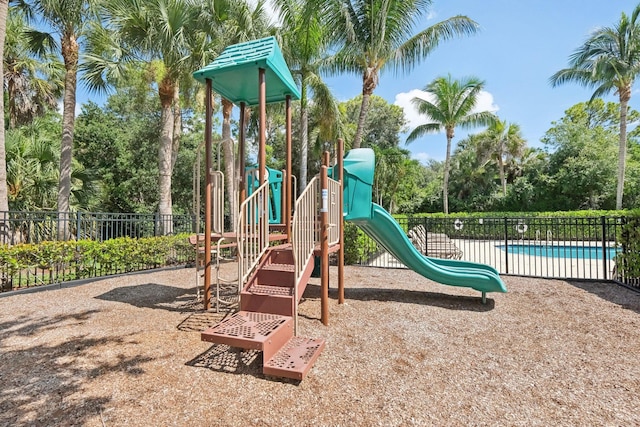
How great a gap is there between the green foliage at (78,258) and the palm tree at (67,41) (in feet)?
9.01

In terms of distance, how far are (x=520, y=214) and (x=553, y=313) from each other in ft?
61.3

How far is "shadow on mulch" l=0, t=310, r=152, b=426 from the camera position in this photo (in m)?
2.30

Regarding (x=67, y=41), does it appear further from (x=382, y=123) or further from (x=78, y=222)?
(x=382, y=123)

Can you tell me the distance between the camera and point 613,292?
594 cm

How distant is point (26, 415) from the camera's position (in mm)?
2279

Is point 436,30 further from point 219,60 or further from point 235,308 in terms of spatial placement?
point 235,308

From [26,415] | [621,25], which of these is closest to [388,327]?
[26,415]

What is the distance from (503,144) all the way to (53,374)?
3158 cm

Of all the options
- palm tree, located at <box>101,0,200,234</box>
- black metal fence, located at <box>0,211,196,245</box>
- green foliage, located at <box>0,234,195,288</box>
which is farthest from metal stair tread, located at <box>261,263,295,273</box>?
palm tree, located at <box>101,0,200,234</box>

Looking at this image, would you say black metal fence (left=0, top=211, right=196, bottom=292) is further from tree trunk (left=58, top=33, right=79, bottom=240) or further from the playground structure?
the playground structure

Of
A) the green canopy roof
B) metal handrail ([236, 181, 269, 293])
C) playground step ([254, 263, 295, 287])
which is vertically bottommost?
playground step ([254, 263, 295, 287])

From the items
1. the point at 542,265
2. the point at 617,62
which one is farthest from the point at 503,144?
the point at 542,265

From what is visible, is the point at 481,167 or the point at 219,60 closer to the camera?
the point at 219,60

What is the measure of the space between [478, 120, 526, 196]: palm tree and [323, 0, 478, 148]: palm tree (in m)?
19.0
